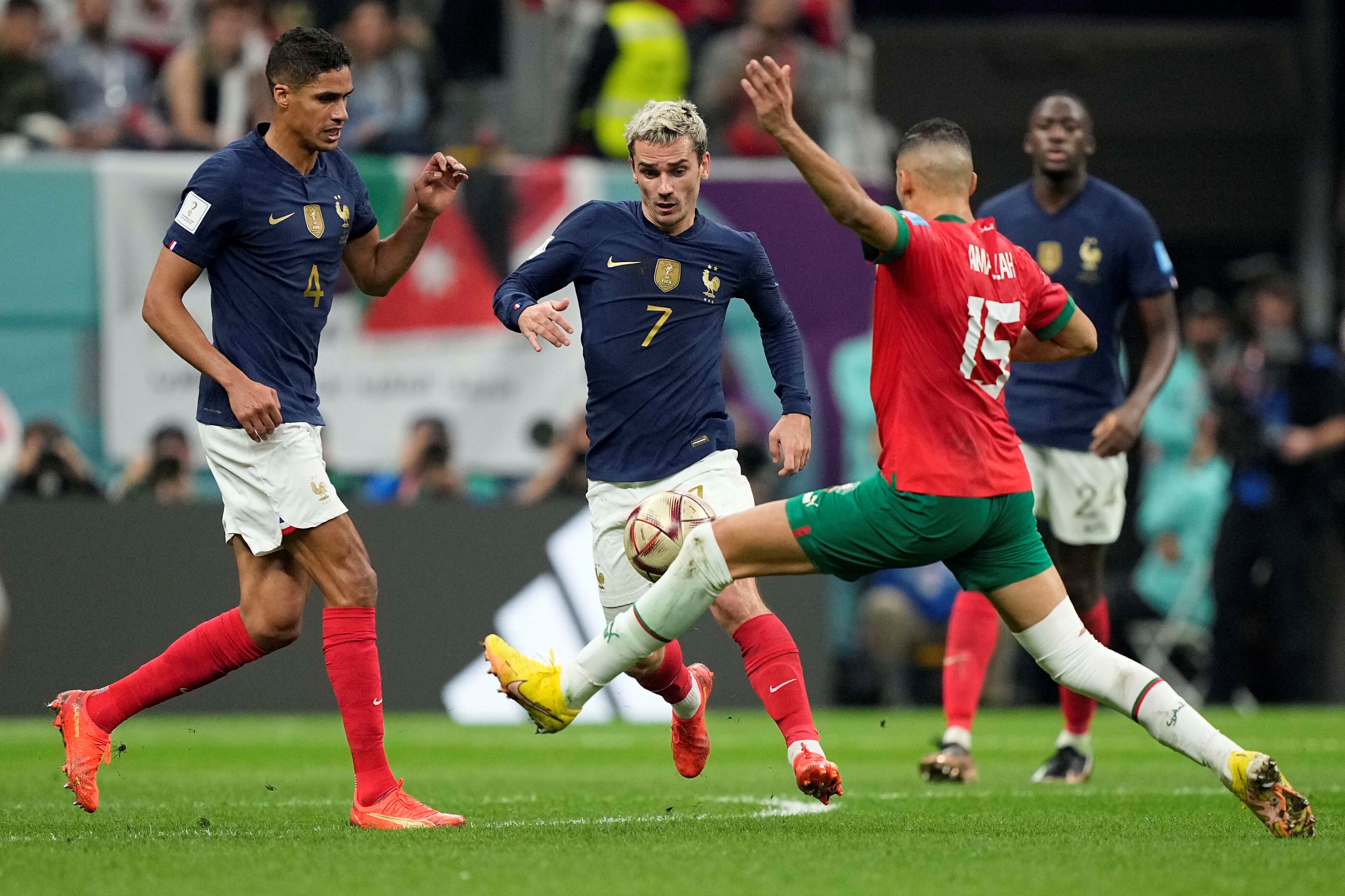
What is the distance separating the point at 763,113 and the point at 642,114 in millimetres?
1222

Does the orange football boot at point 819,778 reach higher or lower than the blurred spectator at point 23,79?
lower

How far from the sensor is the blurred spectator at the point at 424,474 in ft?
41.8

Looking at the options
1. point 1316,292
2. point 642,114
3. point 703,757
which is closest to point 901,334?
point 642,114

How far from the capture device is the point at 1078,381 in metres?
8.21

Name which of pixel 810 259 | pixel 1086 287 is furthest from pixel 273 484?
pixel 810 259

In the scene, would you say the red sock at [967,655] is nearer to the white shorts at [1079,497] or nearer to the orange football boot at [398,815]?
the white shorts at [1079,497]

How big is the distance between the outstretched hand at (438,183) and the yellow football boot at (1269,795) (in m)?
3.29

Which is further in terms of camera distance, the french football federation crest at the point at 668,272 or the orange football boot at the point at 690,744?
the orange football boot at the point at 690,744

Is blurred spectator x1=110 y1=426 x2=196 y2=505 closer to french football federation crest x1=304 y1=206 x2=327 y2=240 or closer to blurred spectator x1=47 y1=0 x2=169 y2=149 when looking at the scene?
blurred spectator x1=47 y1=0 x2=169 y2=149

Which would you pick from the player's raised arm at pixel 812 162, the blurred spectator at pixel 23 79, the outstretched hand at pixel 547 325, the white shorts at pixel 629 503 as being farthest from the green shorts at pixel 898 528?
the blurred spectator at pixel 23 79

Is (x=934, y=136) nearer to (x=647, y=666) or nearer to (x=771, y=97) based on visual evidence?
(x=771, y=97)

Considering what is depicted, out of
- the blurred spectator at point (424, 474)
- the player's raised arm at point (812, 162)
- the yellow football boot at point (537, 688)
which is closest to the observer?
the player's raised arm at point (812, 162)

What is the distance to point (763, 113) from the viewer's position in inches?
211

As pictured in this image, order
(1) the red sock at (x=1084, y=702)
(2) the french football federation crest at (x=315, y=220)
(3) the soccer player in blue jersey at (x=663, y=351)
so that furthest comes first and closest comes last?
1. (1) the red sock at (x=1084, y=702)
2. (3) the soccer player in blue jersey at (x=663, y=351)
3. (2) the french football federation crest at (x=315, y=220)
